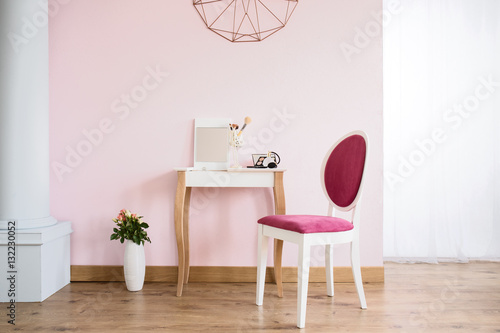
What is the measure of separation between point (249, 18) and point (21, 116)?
1566 millimetres

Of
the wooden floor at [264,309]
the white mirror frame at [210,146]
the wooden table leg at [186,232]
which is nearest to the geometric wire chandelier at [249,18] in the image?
the white mirror frame at [210,146]

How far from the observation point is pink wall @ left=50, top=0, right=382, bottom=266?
8.94 ft

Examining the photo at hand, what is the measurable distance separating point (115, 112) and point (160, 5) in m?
0.79

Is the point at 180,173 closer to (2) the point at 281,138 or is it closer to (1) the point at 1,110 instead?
(2) the point at 281,138

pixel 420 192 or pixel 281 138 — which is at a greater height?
pixel 281 138

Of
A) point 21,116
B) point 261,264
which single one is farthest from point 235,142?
point 21,116

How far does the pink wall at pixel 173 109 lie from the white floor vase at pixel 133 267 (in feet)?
0.82

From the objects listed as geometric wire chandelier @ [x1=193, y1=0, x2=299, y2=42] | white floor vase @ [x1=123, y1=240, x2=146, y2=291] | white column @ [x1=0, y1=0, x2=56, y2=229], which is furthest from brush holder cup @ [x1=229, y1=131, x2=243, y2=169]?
white column @ [x1=0, y1=0, x2=56, y2=229]

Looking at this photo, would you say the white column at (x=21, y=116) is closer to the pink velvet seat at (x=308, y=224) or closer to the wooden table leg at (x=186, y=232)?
the wooden table leg at (x=186, y=232)

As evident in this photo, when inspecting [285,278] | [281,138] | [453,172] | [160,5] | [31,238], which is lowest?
[285,278]

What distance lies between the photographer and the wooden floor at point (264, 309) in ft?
6.09

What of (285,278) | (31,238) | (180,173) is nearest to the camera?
(31,238)

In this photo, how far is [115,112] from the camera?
107 inches

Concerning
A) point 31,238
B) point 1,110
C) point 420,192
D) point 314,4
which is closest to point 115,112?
point 1,110
